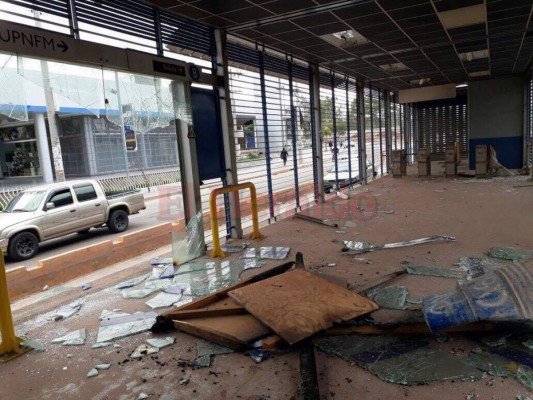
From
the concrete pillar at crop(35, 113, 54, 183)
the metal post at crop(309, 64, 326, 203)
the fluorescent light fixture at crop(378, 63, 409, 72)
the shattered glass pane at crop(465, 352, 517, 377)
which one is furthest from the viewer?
the concrete pillar at crop(35, 113, 54, 183)

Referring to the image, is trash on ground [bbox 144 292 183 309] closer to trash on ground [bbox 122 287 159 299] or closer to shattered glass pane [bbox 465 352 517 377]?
trash on ground [bbox 122 287 159 299]

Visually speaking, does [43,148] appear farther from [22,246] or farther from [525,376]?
[525,376]

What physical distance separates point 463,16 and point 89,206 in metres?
8.50

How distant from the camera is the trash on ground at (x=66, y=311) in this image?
3973 mm

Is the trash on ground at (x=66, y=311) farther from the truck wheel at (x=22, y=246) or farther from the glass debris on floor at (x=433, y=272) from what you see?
the truck wheel at (x=22, y=246)

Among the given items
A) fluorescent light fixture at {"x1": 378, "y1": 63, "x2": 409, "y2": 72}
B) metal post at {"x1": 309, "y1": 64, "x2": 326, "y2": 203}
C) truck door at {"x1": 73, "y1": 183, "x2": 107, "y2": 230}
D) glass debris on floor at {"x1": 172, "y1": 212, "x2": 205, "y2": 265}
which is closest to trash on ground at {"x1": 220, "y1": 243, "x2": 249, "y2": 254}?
glass debris on floor at {"x1": 172, "y1": 212, "x2": 205, "y2": 265}

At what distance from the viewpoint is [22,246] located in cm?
811

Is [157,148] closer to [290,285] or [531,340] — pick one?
[290,285]

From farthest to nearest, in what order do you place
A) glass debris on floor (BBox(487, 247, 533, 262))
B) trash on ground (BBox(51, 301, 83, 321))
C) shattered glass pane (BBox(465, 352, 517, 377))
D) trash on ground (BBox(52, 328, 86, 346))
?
glass debris on floor (BBox(487, 247, 533, 262)), trash on ground (BBox(51, 301, 83, 321)), trash on ground (BBox(52, 328, 86, 346)), shattered glass pane (BBox(465, 352, 517, 377))

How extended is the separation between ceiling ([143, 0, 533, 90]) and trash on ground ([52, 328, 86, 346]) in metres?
3.92

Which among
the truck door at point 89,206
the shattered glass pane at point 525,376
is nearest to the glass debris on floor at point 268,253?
the shattered glass pane at point 525,376

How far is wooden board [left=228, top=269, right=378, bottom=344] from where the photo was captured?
10.1 ft

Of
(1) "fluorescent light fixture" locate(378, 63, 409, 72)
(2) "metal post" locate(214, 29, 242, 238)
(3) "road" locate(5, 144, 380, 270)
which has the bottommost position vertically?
(3) "road" locate(5, 144, 380, 270)

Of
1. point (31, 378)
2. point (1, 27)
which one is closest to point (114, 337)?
point (31, 378)
